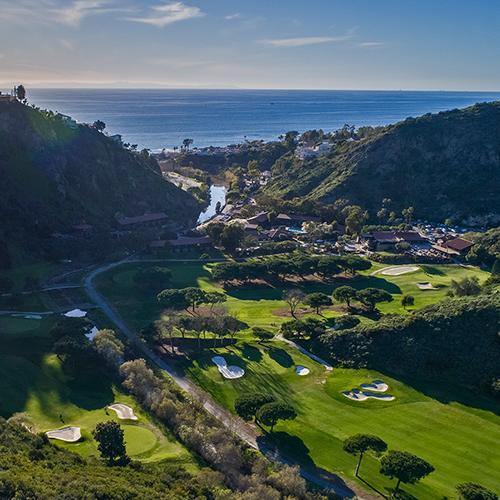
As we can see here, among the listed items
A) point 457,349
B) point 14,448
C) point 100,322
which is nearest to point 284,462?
point 14,448

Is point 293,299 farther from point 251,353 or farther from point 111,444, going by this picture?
point 111,444

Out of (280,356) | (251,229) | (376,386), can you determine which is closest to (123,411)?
(280,356)

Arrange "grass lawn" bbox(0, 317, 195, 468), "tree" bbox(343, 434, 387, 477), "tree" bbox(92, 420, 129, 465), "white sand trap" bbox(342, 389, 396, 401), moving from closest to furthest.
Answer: "tree" bbox(92, 420, 129, 465) → "tree" bbox(343, 434, 387, 477) → "grass lawn" bbox(0, 317, 195, 468) → "white sand trap" bbox(342, 389, 396, 401)

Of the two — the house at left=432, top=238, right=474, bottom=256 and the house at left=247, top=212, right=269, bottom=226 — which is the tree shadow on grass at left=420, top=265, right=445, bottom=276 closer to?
the house at left=432, top=238, right=474, bottom=256

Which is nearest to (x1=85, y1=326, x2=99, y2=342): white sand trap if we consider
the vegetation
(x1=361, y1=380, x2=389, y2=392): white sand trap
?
the vegetation

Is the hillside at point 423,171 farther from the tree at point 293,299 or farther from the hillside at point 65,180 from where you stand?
the tree at point 293,299
